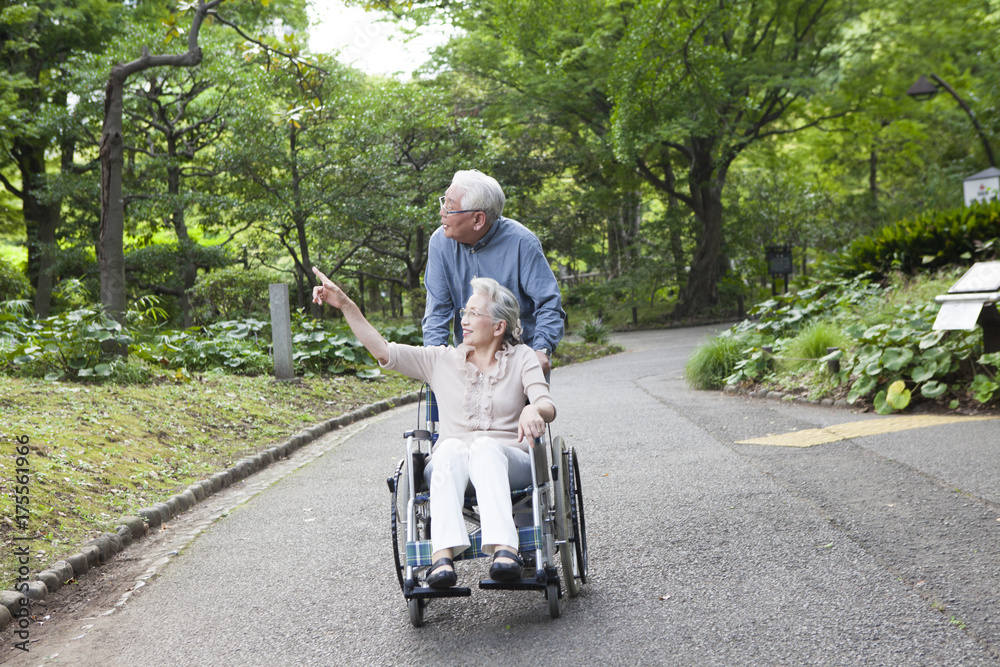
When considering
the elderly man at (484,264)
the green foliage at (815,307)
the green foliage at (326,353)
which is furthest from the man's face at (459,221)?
the green foliage at (326,353)

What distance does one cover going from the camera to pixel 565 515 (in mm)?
3418

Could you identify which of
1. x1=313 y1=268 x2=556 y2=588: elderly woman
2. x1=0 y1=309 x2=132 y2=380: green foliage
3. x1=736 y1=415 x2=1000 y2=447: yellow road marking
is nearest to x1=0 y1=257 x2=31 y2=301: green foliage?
x1=0 y1=309 x2=132 y2=380: green foliage

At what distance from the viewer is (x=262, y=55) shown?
11.3 meters

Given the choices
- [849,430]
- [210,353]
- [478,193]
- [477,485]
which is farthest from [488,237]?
[210,353]

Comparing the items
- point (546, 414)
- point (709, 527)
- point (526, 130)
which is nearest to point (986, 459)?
point (709, 527)

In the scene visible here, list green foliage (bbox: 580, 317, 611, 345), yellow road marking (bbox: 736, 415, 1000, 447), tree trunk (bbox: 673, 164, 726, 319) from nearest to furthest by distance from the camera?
yellow road marking (bbox: 736, 415, 1000, 447), green foliage (bbox: 580, 317, 611, 345), tree trunk (bbox: 673, 164, 726, 319)

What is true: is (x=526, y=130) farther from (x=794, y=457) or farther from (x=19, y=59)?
(x=794, y=457)

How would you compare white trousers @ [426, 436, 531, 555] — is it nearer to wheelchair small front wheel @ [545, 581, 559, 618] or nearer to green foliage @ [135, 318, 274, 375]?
wheelchair small front wheel @ [545, 581, 559, 618]

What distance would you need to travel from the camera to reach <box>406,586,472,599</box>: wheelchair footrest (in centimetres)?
309

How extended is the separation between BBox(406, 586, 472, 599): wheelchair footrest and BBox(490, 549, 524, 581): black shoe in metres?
0.12

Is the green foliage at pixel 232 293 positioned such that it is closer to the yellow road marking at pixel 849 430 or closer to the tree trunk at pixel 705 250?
the yellow road marking at pixel 849 430

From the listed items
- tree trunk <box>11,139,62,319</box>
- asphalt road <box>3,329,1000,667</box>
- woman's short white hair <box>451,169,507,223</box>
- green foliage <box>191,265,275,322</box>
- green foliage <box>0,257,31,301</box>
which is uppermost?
tree trunk <box>11,139,62,319</box>

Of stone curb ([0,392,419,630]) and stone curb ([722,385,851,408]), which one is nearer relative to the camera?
stone curb ([0,392,419,630])

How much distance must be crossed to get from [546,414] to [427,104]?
1586cm
